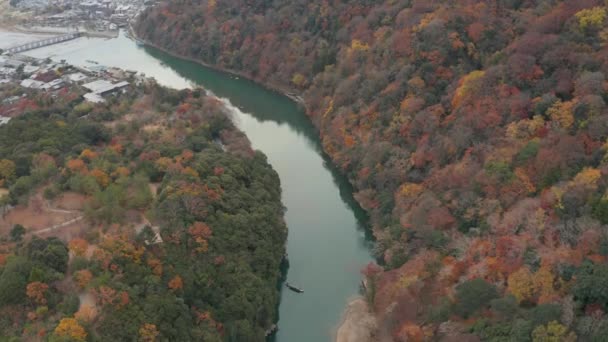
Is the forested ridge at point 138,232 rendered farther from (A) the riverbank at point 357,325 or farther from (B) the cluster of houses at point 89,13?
(B) the cluster of houses at point 89,13

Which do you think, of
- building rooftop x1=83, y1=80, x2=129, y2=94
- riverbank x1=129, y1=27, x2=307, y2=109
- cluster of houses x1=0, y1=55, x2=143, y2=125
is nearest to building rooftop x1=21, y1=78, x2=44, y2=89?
cluster of houses x1=0, y1=55, x2=143, y2=125

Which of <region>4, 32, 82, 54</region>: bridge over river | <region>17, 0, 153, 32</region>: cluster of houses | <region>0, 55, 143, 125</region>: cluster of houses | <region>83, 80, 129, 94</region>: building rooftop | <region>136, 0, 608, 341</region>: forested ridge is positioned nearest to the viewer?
<region>136, 0, 608, 341</region>: forested ridge

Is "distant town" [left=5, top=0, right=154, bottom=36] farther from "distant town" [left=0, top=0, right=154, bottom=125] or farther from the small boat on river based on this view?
the small boat on river

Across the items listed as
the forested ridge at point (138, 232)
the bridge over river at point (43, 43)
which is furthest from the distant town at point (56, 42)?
the forested ridge at point (138, 232)

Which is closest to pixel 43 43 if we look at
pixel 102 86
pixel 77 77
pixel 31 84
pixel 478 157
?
pixel 77 77

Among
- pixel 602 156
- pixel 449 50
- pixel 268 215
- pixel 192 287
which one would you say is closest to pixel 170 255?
pixel 192 287

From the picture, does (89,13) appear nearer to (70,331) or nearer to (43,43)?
(43,43)

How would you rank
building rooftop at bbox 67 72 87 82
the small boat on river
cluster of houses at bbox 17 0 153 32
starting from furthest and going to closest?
cluster of houses at bbox 17 0 153 32 < building rooftop at bbox 67 72 87 82 < the small boat on river
